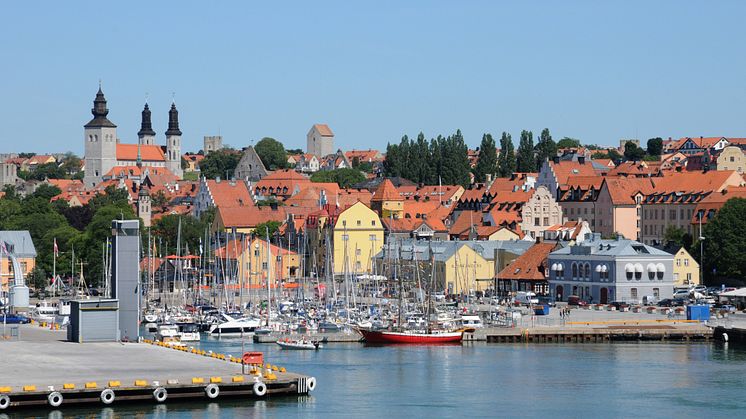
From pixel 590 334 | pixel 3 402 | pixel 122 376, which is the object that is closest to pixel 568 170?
pixel 590 334

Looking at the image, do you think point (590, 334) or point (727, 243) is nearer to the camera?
point (590, 334)

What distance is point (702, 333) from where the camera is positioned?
69.2 m

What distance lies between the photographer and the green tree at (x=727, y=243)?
282 ft

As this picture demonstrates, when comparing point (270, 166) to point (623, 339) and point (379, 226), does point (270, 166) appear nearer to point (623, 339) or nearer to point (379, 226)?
point (379, 226)

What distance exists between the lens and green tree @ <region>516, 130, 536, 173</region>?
458ft

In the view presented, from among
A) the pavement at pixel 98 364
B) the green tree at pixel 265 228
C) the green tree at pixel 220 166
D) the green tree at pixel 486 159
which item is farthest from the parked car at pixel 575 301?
the green tree at pixel 220 166

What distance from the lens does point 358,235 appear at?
337 ft

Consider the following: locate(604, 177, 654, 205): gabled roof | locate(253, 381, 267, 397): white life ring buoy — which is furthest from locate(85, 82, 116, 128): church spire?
locate(253, 381, 267, 397): white life ring buoy

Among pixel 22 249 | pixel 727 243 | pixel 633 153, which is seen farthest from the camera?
pixel 633 153

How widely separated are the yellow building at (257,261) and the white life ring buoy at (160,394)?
42.6 m

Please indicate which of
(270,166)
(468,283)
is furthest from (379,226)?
(270,166)

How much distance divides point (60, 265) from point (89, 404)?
5630 centimetres

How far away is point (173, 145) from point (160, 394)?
14632cm

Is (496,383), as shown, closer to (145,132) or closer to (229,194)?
(229,194)
